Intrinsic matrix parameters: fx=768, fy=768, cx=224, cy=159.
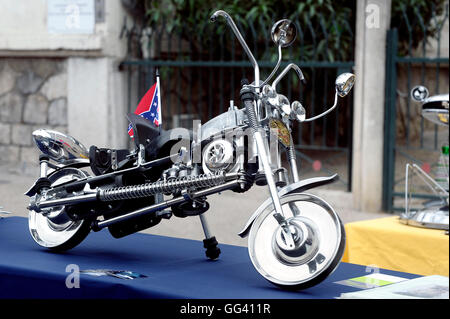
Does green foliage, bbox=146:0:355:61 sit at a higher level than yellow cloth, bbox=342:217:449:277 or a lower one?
higher

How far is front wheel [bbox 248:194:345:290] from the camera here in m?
2.02

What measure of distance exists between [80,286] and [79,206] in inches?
16.4

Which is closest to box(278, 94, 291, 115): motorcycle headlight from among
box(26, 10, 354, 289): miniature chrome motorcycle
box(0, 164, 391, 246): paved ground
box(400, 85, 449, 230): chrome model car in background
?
box(26, 10, 354, 289): miniature chrome motorcycle

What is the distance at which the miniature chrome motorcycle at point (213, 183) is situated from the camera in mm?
2072

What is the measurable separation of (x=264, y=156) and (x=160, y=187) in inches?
14.3

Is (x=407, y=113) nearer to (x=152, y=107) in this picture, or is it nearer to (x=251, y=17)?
(x=251, y=17)

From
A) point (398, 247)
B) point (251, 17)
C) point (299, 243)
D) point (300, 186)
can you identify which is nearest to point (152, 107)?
point (300, 186)

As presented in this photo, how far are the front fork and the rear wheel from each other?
75 centimetres

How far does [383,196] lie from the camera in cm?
607

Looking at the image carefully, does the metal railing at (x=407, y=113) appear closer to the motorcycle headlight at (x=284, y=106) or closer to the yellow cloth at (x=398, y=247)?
the yellow cloth at (x=398, y=247)

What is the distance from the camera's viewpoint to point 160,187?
2.31m

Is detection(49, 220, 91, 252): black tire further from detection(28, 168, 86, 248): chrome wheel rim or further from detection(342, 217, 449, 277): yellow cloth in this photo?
detection(342, 217, 449, 277): yellow cloth

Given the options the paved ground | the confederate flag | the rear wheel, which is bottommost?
the paved ground
